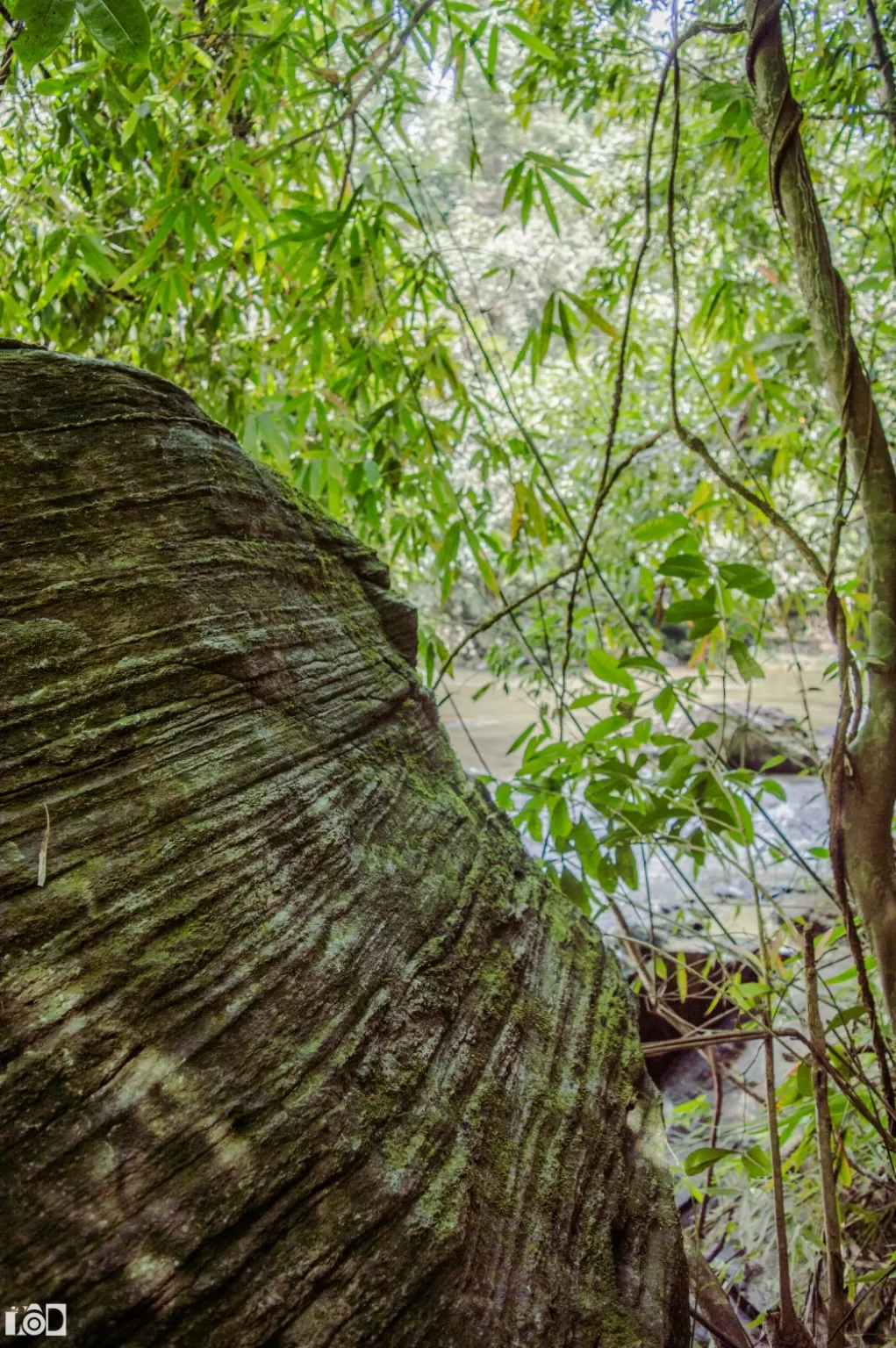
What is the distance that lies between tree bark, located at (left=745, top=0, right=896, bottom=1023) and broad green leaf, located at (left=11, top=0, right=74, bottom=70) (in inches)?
37.6

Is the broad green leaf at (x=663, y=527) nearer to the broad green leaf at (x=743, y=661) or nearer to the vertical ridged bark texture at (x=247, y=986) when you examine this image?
the broad green leaf at (x=743, y=661)

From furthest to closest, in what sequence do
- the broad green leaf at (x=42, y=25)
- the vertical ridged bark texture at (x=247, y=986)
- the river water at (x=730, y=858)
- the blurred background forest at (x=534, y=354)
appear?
the river water at (x=730, y=858), the blurred background forest at (x=534, y=354), the broad green leaf at (x=42, y=25), the vertical ridged bark texture at (x=247, y=986)

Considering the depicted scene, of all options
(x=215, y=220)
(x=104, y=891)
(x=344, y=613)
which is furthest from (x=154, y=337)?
(x=104, y=891)

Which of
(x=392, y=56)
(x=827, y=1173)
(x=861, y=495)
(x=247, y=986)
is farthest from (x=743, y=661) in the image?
(x=392, y=56)

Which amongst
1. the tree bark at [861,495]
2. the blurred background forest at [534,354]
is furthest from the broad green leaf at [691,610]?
the tree bark at [861,495]

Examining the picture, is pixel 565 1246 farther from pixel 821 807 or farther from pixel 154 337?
pixel 821 807

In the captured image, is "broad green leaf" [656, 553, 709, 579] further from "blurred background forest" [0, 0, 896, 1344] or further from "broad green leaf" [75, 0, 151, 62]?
"broad green leaf" [75, 0, 151, 62]

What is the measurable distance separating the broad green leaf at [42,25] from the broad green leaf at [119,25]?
18mm

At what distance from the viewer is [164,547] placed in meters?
0.97

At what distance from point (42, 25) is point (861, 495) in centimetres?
116

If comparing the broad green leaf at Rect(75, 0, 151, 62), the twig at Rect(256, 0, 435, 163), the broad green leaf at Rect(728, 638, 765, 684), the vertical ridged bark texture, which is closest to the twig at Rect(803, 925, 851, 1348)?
the vertical ridged bark texture

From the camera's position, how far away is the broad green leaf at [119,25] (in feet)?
2.64

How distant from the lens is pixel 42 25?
0.80m

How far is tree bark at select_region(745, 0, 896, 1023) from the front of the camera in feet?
3.95
